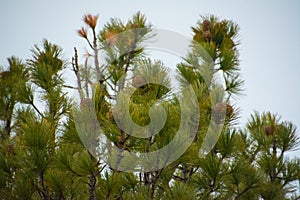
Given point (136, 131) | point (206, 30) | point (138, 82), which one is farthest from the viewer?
point (206, 30)

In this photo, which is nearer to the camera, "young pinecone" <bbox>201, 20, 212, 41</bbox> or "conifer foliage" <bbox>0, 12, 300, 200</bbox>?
"conifer foliage" <bbox>0, 12, 300, 200</bbox>

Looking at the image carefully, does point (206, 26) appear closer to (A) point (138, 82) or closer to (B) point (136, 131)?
(A) point (138, 82)

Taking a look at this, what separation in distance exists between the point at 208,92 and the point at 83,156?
615mm

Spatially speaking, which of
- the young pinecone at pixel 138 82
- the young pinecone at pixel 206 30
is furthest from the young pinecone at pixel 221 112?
the young pinecone at pixel 206 30

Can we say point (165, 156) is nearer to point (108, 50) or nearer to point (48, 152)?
point (48, 152)

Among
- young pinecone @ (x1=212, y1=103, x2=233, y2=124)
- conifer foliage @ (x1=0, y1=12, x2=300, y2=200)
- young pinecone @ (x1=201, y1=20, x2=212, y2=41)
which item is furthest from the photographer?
young pinecone @ (x1=201, y1=20, x2=212, y2=41)

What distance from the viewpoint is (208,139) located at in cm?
160

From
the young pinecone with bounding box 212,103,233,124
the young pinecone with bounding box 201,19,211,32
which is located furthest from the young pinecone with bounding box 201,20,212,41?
the young pinecone with bounding box 212,103,233,124

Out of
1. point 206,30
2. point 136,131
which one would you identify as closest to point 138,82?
point 136,131

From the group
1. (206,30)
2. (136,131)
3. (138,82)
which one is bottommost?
(136,131)

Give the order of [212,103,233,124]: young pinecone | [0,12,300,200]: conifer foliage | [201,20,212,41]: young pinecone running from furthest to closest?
[201,20,212,41]: young pinecone < [212,103,233,124]: young pinecone < [0,12,300,200]: conifer foliage

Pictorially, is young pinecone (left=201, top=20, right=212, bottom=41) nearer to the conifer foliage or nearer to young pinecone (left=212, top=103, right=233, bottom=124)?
the conifer foliage

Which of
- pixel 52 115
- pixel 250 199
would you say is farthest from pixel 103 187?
pixel 250 199

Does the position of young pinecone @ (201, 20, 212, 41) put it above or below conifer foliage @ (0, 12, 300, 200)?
above
